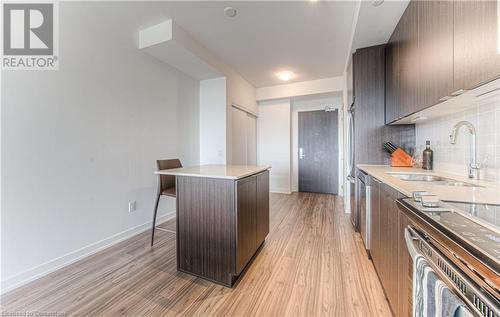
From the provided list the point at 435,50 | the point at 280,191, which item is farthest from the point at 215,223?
the point at 280,191

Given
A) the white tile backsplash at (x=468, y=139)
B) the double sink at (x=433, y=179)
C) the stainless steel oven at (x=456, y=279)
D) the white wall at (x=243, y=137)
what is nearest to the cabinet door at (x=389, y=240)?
the double sink at (x=433, y=179)

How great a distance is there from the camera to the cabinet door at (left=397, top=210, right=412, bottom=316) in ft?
3.23

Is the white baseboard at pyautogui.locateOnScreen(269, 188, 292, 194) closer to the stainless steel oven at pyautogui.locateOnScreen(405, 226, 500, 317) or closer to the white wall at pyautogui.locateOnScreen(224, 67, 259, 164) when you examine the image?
the white wall at pyautogui.locateOnScreen(224, 67, 259, 164)

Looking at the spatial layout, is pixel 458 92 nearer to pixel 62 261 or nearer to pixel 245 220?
pixel 245 220

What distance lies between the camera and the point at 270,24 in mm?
2482

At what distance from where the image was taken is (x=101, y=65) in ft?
7.57

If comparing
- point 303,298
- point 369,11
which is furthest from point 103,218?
point 369,11

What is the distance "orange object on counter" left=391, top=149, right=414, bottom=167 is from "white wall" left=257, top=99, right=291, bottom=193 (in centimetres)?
277

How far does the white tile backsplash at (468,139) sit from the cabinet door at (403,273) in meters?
0.77

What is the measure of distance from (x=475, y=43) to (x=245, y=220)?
1.78 m

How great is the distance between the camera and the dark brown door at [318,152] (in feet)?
16.4

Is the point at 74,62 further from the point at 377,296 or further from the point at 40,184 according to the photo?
the point at 377,296

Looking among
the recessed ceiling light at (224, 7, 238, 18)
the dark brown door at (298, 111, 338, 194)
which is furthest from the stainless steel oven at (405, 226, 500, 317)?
the dark brown door at (298, 111, 338, 194)

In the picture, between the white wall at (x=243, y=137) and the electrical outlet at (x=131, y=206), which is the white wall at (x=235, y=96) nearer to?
the white wall at (x=243, y=137)
